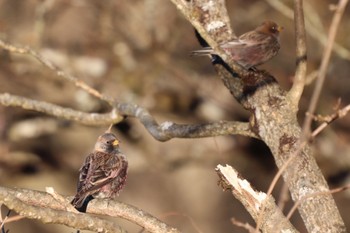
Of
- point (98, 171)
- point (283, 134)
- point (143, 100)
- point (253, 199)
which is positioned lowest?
point (253, 199)

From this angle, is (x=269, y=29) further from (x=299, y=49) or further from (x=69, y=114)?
(x=299, y=49)

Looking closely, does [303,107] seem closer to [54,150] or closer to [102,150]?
[54,150]

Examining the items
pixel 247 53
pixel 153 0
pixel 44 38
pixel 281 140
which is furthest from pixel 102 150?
pixel 44 38

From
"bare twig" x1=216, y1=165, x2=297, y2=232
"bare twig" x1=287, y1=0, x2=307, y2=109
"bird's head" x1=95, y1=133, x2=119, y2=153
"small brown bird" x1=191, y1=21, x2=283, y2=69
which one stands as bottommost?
"bare twig" x1=216, y1=165, x2=297, y2=232

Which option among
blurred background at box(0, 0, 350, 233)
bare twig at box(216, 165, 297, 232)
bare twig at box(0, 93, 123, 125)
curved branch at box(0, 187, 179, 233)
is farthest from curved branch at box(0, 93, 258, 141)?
blurred background at box(0, 0, 350, 233)

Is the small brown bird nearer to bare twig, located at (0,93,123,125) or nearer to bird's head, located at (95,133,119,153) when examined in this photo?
bare twig, located at (0,93,123,125)

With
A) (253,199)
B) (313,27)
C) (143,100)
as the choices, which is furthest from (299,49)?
(143,100)
